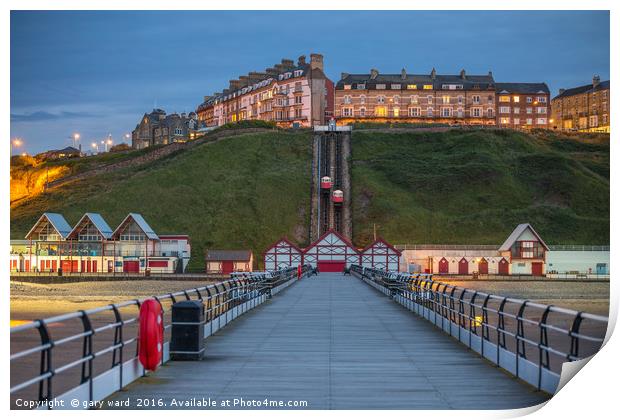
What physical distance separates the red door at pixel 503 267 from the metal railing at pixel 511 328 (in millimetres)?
45944

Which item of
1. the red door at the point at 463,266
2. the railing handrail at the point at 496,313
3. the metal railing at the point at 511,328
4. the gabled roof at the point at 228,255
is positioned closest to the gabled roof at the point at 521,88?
the red door at the point at 463,266

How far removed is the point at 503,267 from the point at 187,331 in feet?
288

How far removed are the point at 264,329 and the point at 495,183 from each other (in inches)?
4521

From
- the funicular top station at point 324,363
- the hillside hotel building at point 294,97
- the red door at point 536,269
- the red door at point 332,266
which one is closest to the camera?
the funicular top station at point 324,363

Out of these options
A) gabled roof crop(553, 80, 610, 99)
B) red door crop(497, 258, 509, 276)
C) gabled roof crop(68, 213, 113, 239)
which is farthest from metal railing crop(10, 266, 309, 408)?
gabled roof crop(553, 80, 610, 99)

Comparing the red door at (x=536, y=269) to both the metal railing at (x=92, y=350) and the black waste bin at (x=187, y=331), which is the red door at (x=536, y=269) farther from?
the black waste bin at (x=187, y=331)

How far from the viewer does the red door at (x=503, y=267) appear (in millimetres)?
102375

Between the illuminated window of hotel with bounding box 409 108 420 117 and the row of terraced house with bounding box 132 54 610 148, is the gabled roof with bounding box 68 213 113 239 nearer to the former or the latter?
the row of terraced house with bounding box 132 54 610 148

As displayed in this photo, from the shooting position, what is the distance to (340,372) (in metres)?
17.2

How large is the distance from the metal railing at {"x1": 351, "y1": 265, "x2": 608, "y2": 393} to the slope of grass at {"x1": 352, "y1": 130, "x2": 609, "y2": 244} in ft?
211

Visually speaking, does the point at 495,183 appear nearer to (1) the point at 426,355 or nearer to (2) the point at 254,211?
(2) the point at 254,211

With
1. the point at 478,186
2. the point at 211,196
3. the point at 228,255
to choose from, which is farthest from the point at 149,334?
the point at 478,186
